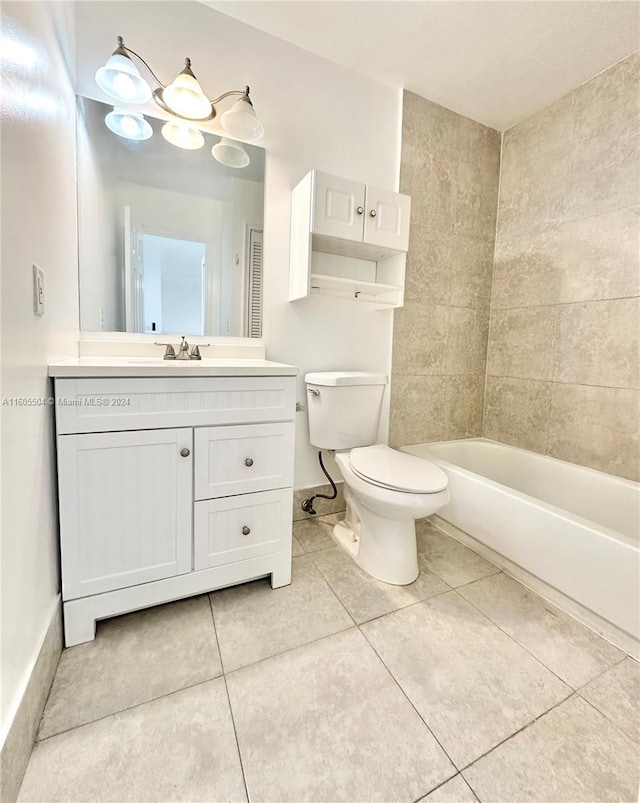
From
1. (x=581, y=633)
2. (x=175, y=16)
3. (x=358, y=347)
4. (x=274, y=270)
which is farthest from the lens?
(x=358, y=347)

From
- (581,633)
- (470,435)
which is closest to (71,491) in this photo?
(581,633)

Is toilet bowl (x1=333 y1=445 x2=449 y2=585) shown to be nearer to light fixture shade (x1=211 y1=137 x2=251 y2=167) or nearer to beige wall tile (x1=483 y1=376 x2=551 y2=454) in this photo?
beige wall tile (x1=483 y1=376 x2=551 y2=454)

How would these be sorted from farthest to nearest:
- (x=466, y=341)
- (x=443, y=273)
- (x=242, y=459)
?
(x=466, y=341) < (x=443, y=273) < (x=242, y=459)

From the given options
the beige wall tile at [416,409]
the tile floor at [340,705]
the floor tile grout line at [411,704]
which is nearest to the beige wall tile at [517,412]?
the beige wall tile at [416,409]

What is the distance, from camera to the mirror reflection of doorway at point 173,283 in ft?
4.99

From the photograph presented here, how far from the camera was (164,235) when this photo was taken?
1.53m

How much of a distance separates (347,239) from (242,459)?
115cm

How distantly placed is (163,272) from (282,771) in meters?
1.70

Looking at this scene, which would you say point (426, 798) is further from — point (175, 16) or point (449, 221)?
point (175, 16)

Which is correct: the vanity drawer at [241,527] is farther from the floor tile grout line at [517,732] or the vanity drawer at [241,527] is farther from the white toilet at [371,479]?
the floor tile grout line at [517,732]

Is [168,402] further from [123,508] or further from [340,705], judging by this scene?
[340,705]

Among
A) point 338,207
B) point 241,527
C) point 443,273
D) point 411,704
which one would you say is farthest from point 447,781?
point 443,273

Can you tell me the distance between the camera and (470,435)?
2.39 meters

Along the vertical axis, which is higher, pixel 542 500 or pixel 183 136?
pixel 183 136
